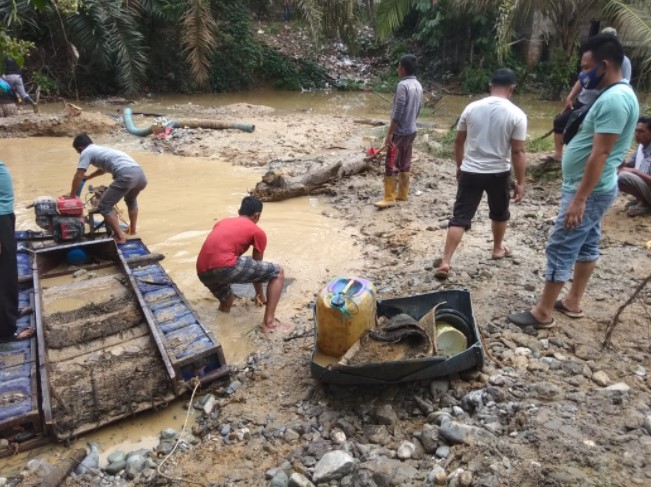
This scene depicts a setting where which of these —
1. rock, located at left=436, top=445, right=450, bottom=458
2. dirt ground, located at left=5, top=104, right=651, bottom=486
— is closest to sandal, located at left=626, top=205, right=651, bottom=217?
dirt ground, located at left=5, top=104, right=651, bottom=486

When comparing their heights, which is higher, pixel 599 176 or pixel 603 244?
pixel 599 176

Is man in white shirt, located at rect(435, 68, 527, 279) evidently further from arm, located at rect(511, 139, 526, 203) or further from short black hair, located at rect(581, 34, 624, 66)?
short black hair, located at rect(581, 34, 624, 66)

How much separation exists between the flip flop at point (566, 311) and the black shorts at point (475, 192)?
42.9 inches

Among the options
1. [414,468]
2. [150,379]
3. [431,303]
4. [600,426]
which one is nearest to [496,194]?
[431,303]

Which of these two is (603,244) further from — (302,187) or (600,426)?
(302,187)

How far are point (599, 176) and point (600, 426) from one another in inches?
60.1

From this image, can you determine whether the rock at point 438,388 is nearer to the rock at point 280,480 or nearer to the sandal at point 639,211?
the rock at point 280,480

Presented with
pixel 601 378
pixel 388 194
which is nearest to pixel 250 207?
pixel 601 378

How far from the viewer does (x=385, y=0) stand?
13.6 meters

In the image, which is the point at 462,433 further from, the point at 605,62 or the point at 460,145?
the point at 460,145

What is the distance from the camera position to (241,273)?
4613 mm

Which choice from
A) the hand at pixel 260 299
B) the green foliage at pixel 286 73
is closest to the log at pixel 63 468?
the hand at pixel 260 299

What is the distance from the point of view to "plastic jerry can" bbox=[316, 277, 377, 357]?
3.52 meters

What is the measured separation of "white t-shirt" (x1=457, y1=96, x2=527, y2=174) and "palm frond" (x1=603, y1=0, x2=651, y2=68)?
25.8ft
